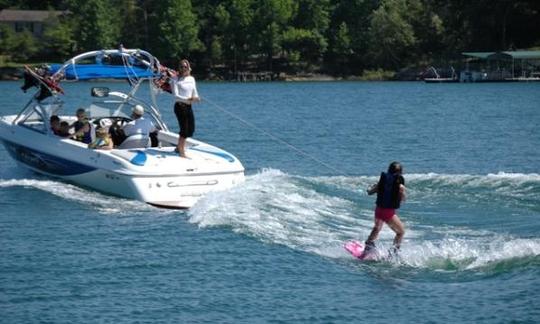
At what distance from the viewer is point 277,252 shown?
54.4ft

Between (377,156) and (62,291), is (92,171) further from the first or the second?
(377,156)

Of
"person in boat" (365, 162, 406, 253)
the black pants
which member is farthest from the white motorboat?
"person in boat" (365, 162, 406, 253)

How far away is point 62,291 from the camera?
14.8 meters

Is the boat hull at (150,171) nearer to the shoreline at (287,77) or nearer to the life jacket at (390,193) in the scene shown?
the life jacket at (390,193)

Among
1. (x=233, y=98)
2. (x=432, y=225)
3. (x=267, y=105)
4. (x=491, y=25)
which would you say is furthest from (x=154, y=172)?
(x=491, y=25)

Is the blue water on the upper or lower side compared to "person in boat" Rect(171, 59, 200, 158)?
lower

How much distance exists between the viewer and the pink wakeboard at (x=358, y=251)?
16.3 meters

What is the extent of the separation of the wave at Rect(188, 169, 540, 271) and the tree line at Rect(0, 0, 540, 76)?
7528cm

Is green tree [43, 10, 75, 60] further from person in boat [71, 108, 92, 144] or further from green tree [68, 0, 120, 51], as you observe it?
person in boat [71, 108, 92, 144]

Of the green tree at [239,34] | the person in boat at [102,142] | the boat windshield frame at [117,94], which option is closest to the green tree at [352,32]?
the green tree at [239,34]

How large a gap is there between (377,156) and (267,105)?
26.7m

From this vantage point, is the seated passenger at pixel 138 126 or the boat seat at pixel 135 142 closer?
the boat seat at pixel 135 142

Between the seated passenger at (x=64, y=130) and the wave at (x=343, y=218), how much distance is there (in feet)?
13.4

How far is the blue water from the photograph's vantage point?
1395cm
